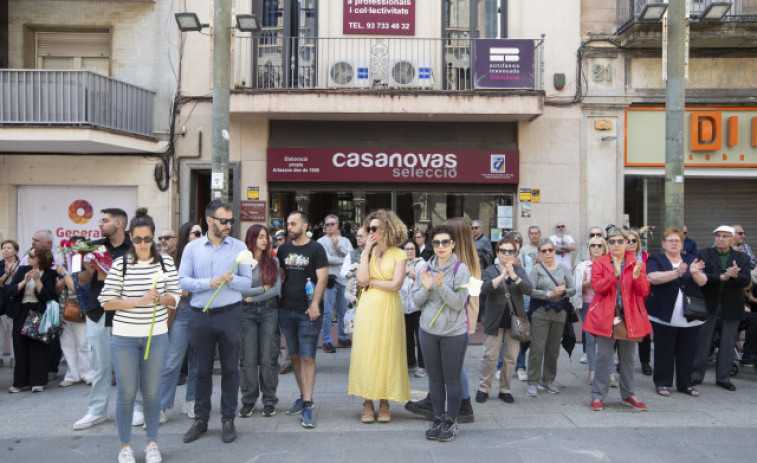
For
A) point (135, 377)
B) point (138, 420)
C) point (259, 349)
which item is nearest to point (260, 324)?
point (259, 349)

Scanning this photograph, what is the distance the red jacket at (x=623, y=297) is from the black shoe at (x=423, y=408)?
1.87 metres

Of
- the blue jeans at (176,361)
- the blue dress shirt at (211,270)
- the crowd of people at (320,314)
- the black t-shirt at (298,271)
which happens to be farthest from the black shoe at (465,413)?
the blue jeans at (176,361)

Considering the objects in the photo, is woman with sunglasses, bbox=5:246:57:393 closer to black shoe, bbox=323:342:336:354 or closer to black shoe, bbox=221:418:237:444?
black shoe, bbox=221:418:237:444

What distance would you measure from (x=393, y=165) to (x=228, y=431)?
829 cm

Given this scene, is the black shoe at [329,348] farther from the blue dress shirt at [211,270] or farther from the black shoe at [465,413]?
the blue dress shirt at [211,270]

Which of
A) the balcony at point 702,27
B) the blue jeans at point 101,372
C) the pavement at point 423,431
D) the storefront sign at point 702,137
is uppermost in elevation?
the balcony at point 702,27

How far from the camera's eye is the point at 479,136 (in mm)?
12984

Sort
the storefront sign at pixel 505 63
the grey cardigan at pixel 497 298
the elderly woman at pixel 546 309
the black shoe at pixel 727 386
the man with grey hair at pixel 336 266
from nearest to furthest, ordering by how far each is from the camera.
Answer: the grey cardigan at pixel 497 298 < the elderly woman at pixel 546 309 < the black shoe at pixel 727 386 < the man with grey hair at pixel 336 266 < the storefront sign at pixel 505 63

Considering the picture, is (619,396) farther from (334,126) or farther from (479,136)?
(334,126)

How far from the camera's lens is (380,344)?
18.2 feet

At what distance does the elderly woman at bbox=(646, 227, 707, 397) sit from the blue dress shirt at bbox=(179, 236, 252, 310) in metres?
4.59

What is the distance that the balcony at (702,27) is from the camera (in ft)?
39.3

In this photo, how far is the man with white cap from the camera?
7160mm

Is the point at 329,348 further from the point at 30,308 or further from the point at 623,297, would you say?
the point at 623,297
